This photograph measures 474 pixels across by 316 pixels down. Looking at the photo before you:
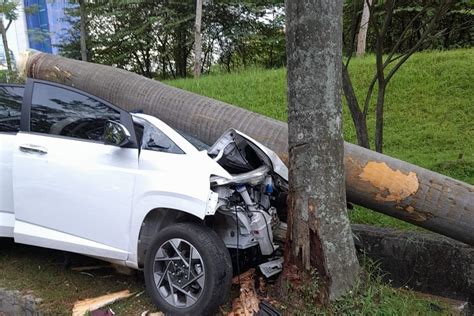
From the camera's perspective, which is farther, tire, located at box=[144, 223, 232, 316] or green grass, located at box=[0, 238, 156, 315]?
green grass, located at box=[0, 238, 156, 315]

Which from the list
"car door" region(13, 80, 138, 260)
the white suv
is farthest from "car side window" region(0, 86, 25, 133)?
"car door" region(13, 80, 138, 260)

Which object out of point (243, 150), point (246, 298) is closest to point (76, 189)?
point (243, 150)

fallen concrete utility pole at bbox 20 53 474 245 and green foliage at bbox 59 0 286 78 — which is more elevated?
green foliage at bbox 59 0 286 78

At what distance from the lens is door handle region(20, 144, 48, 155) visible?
4102mm

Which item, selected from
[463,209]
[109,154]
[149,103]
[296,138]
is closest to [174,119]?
[149,103]

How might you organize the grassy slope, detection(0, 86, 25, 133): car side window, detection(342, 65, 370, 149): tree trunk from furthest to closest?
the grassy slope → detection(342, 65, 370, 149): tree trunk → detection(0, 86, 25, 133): car side window

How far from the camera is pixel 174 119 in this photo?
5.27 meters

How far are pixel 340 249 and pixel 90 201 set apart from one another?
78.1 inches

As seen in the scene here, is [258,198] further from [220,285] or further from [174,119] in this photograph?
[174,119]

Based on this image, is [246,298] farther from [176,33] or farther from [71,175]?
[176,33]

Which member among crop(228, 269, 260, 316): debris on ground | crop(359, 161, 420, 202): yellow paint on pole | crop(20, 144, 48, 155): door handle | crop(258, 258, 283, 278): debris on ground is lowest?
crop(228, 269, 260, 316): debris on ground

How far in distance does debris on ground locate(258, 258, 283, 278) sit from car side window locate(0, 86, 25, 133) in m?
2.63

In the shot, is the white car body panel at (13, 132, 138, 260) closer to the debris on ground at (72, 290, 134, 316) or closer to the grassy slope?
the debris on ground at (72, 290, 134, 316)

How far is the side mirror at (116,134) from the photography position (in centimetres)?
374
